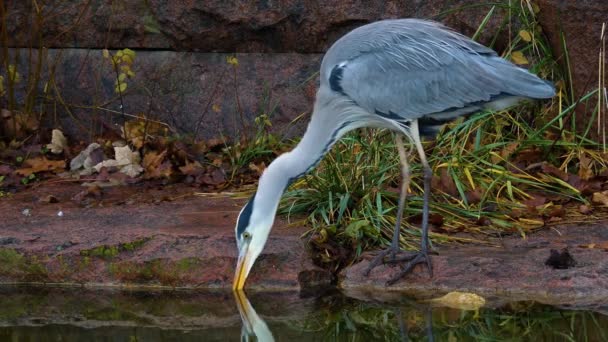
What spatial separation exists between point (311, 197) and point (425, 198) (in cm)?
87

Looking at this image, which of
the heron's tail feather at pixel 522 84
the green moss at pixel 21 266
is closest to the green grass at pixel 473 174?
the heron's tail feather at pixel 522 84

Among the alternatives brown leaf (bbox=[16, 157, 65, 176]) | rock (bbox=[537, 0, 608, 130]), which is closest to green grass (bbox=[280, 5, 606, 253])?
rock (bbox=[537, 0, 608, 130])

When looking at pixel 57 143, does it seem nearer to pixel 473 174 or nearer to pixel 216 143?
pixel 216 143

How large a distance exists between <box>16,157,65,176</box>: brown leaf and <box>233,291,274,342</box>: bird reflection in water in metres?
2.58

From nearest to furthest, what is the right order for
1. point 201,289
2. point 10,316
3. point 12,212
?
1. point 10,316
2. point 201,289
3. point 12,212

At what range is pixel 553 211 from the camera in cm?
645

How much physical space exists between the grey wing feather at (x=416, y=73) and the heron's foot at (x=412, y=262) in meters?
0.75

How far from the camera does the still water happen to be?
4.95 m

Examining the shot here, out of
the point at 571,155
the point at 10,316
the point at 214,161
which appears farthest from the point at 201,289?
the point at 571,155

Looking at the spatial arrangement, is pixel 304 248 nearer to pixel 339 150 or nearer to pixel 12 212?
pixel 339 150

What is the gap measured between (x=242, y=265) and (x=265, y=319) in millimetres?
458

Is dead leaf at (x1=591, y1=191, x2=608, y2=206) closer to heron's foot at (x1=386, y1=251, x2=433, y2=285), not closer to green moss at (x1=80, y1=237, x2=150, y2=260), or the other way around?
heron's foot at (x1=386, y1=251, x2=433, y2=285)

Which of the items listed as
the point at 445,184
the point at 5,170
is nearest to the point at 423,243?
the point at 445,184

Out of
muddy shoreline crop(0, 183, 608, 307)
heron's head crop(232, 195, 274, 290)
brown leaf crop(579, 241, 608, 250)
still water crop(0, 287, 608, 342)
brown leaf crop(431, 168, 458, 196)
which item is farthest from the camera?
brown leaf crop(431, 168, 458, 196)
